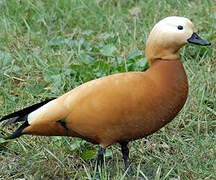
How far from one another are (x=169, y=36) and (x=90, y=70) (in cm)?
153

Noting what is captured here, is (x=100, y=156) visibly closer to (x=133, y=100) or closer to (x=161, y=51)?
(x=133, y=100)

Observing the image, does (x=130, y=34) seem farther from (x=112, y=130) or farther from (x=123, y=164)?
(x=112, y=130)

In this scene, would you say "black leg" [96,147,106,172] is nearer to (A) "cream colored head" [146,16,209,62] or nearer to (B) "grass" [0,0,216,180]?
(B) "grass" [0,0,216,180]

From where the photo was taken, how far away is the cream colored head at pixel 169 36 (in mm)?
2818

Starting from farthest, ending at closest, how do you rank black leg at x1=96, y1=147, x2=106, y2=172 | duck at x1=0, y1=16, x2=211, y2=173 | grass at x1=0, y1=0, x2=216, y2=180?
grass at x1=0, y1=0, x2=216, y2=180
black leg at x1=96, y1=147, x2=106, y2=172
duck at x1=0, y1=16, x2=211, y2=173

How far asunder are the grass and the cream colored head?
737mm

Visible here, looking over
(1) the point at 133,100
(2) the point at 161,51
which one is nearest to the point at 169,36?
(2) the point at 161,51

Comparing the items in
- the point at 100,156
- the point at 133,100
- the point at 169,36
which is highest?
the point at 169,36

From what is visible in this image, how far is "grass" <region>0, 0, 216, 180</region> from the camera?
3324 mm

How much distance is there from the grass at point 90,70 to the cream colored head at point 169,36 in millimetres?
737

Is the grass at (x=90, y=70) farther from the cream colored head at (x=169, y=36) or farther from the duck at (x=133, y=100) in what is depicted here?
the cream colored head at (x=169, y=36)

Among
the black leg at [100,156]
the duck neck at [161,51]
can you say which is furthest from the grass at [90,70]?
the duck neck at [161,51]

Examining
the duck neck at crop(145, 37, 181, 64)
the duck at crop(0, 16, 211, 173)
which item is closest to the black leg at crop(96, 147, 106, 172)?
the duck at crop(0, 16, 211, 173)

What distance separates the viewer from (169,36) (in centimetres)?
281
